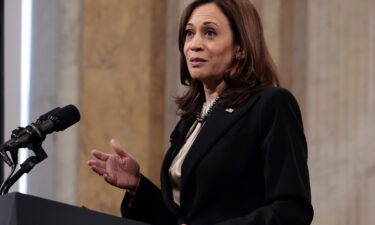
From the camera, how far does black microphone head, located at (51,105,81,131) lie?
2.63 m

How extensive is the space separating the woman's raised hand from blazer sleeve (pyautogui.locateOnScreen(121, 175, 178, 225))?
0.09ft

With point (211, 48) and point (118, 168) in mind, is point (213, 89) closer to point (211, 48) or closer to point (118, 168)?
point (211, 48)

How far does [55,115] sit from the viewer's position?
2639 millimetres

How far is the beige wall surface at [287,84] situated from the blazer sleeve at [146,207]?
5.32 ft

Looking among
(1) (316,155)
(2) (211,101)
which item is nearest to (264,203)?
(2) (211,101)

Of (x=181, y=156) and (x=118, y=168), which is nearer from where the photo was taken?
(x=181, y=156)

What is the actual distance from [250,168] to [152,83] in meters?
2.31

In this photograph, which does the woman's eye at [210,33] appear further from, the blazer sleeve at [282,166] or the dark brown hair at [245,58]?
the blazer sleeve at [282,166]

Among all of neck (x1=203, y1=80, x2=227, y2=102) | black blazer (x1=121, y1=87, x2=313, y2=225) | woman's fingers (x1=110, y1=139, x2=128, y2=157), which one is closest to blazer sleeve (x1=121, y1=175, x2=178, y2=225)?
woman's fingers (x1=110, y1=139, x2=128, y2=157)

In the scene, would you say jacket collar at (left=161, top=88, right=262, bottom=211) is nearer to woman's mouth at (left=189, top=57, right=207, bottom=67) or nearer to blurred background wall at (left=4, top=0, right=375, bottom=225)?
woman's mouth at (left=189, top=57, right=207, bottom=67)

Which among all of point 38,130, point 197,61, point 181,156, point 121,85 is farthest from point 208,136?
point 121,85

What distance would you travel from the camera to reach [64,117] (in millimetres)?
2656

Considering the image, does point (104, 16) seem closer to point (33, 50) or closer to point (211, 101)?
point (33, 50)

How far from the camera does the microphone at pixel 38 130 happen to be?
253cm
